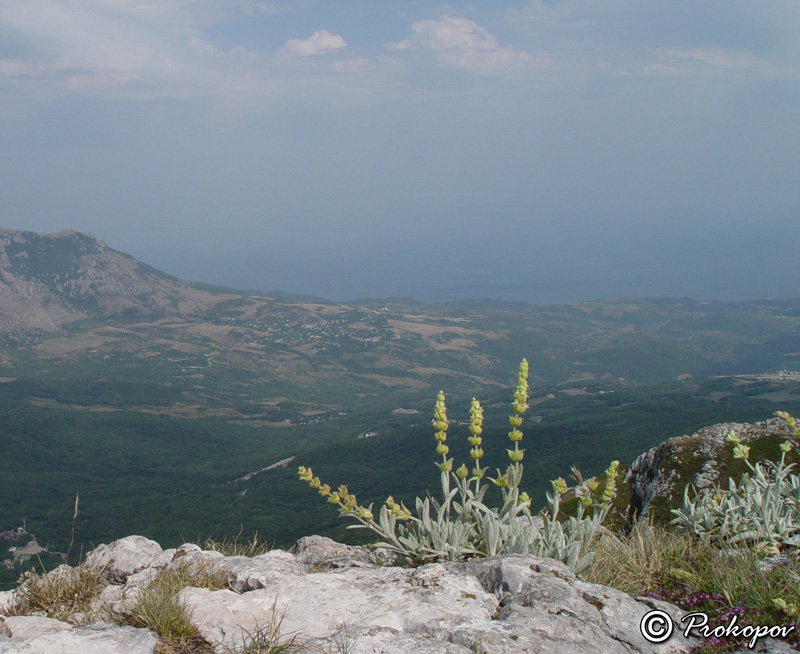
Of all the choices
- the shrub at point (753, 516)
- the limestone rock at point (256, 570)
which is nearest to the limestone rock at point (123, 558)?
the limestone rock at point (256, 570)

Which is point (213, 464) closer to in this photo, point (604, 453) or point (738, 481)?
point (604, 453)

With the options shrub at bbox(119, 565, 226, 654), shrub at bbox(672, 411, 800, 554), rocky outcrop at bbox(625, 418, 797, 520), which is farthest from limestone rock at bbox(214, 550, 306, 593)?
rocky outcrop at bbox(625, 418, 797, 520)

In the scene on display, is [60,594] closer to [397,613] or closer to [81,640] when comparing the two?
[81,640]

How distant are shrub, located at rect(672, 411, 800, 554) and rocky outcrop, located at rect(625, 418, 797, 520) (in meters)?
1.40

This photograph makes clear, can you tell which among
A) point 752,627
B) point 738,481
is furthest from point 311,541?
point 738,481

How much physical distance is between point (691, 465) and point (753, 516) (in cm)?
328

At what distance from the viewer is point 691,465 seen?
29.8 ft

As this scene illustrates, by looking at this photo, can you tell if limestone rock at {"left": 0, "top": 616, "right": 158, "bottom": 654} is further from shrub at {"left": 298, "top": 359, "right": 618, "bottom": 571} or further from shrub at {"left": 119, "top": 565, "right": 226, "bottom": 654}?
shrub at {"left": 298, "top": 359, "right": 618, "bottom": 571}

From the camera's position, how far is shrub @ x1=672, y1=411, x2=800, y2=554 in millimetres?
5742

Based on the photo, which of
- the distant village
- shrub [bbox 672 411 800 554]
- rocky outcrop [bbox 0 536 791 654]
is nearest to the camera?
rocky outcrop [bbox 0 536 791 654]

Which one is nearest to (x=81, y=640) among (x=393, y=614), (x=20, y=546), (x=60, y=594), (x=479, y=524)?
(x=60, y=594)

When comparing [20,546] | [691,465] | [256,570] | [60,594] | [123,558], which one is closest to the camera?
[60,594]

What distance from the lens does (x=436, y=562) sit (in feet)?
18.2

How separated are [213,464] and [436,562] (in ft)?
645
